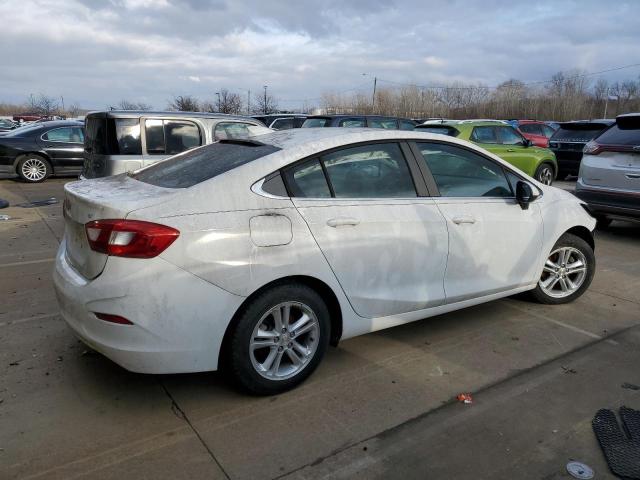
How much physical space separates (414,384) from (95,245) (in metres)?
2.08

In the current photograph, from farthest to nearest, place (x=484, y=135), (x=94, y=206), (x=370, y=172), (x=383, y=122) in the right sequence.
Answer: (x=383, y=122) < (x=484, y=135) < (x=370, y=172) < (x=94, y=206)

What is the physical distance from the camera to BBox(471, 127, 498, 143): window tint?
36.5ft

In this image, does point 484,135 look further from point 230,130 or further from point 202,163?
point 202,163

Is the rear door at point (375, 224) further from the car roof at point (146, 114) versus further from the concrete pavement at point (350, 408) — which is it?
the car roof at point (146, 114)

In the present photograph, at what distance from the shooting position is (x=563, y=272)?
470 cm

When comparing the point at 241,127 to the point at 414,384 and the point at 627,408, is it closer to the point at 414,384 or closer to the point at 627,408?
the point at 414,384

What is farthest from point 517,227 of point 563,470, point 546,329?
point 563,470

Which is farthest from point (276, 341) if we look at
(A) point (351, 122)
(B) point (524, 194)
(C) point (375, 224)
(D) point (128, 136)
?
(A) point (351, 122)

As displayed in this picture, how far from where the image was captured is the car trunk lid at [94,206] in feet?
8.97

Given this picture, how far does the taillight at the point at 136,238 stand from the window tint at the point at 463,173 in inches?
78.0

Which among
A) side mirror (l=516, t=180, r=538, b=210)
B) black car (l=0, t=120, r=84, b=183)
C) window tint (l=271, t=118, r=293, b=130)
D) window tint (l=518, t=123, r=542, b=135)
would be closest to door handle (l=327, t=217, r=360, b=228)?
side mirror (l=516, t=180, r=538, b=210)

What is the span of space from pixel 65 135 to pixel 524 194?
12.5 meters

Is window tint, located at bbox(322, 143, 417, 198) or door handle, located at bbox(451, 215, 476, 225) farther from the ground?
window tint, located at bbox(322, 143, 417, 198)

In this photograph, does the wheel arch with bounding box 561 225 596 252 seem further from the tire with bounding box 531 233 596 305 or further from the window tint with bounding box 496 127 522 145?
the window tint with bounding box 496 127 522 145
